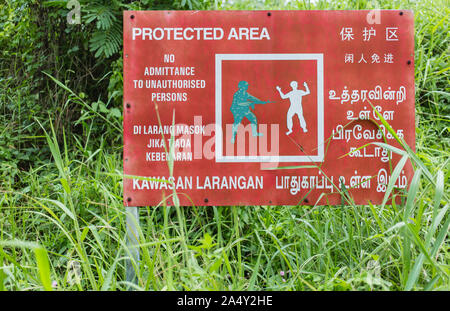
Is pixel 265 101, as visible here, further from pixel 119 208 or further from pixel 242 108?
pixel 119 208

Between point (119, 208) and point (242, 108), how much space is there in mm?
1065

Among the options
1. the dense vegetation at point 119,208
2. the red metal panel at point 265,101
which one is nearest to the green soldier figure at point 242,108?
the red metal panel at point 265,101

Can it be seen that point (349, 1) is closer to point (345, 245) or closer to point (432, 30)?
point (432, 30)

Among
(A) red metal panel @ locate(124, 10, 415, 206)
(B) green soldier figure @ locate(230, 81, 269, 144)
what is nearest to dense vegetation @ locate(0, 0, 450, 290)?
(A) red metal panel @ locate(124, 10, 415, 206)

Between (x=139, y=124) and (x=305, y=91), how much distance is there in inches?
37.8

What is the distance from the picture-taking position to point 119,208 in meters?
2.76

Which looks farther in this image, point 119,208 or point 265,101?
point 119,208

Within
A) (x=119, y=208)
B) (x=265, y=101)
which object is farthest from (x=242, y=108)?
(x=119, y=208)

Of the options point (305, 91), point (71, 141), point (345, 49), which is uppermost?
point (345, 49)

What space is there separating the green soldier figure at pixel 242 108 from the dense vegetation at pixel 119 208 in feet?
1.70

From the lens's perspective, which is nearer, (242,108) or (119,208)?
(242,108)

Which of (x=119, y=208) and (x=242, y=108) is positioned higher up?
(x=242, y=108)
